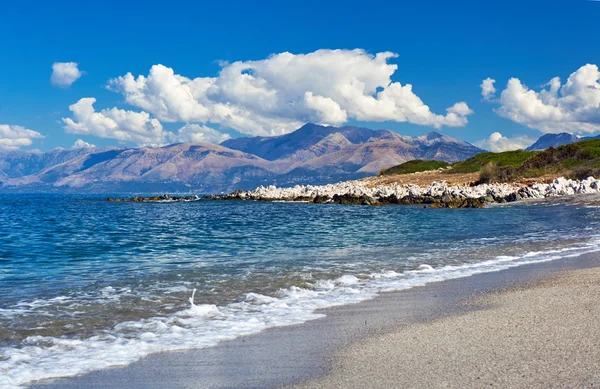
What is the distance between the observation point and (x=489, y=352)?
7148 mm

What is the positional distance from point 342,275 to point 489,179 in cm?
6413

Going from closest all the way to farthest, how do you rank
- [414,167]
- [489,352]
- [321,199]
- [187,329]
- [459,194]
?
[489,352]
[187,329]
[459,194]
[321,199]
[414,167]

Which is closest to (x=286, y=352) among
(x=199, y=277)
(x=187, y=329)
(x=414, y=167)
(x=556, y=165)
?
(x=187, y=329)

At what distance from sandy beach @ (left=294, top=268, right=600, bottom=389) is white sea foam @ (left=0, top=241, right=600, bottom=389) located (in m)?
2.62

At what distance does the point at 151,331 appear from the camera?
30.8ft

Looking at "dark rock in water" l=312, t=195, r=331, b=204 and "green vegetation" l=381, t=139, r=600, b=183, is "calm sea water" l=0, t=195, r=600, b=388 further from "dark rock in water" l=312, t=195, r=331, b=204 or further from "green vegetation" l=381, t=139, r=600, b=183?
"green vegetation" l=381, t=139, r=600, b=183

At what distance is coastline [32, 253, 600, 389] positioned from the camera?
21.9 feet

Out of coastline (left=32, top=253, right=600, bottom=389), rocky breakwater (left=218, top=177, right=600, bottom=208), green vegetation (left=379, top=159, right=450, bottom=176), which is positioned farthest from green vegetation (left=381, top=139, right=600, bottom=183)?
coastline (left=32, top=253, right=600, bottom=389)

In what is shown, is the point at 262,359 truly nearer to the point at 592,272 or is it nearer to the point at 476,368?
the point at 476,368

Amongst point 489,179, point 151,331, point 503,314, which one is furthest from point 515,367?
point 489,179

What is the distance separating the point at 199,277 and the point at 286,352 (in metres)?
7.95

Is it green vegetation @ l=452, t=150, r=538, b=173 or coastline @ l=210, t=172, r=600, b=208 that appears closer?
coastline @ l=210, t=172, r=600, b=208

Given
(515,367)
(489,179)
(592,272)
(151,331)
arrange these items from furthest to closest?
1. (489,179)
2. (592,272)
3. (151,331)
4. (515,367)

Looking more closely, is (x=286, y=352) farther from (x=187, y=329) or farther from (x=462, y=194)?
(x=462, y=194)
